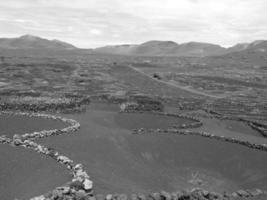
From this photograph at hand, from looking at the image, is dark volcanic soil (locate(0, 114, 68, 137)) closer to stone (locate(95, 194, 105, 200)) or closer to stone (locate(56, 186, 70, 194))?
stone (locate(56, 186, 70, 194))

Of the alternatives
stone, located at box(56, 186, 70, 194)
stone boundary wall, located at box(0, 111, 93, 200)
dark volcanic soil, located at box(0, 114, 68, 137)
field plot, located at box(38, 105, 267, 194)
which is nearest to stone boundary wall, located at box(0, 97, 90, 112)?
dark volcanic soil, located at box(0, 114, 68, 137)

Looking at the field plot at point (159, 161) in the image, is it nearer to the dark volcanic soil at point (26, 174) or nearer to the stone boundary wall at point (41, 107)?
the dark volcanic soil at point (26, 174)

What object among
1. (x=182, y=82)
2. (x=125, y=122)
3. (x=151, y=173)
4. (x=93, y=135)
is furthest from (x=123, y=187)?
(x=182, y=82)

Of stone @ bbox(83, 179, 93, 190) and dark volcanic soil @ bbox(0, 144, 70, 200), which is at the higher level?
stone @ bbox(83, 179, 93, 190)

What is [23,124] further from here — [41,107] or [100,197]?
[100,197]

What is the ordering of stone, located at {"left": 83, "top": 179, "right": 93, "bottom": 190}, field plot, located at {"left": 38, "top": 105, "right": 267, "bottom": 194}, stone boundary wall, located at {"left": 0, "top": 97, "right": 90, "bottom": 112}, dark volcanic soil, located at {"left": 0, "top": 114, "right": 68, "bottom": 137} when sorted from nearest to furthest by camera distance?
stone, located at {"left": 83, "top": 179, "right": 93, "bottom": 190} → field plot, located at {"left": 38, "top": 105, "right": 267, "bottom": 194} → dark volcanic soil, located at {"left": 0, "top": 114, "right": 68, "bottom": 137} → stone boundary wall, located at {"left": 0, "top": 97, "right": 90, "bottom": 112}

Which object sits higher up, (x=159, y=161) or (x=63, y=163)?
(x=63, y=163)

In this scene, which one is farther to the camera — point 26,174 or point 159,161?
point 159,161

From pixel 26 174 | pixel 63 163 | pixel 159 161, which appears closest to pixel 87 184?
pixel 26 174

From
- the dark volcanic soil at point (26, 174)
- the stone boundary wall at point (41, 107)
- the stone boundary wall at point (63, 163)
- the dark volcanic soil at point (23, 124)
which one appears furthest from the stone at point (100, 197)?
the stone boundary wall at point (41, 107)

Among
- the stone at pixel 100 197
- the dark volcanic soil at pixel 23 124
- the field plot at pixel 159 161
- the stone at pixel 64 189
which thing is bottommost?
the field plot at pixel 159 161

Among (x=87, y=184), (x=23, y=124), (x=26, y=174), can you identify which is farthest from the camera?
(x=23, y=124)
